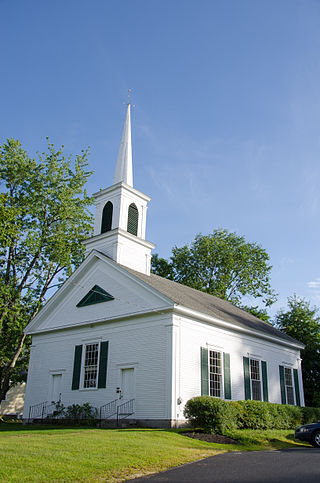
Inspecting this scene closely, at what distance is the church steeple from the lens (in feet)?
71.0

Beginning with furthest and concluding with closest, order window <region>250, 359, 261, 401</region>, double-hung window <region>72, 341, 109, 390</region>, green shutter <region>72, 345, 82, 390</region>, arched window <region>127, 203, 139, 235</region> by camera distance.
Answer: arched window <region>127, 203, 139, 235</region> < window <region>250, 359, 261, 401</region> < green shutter <region>72, 345, 82, 390</region> < double-hung window <region>72, 341, 109, 390</region>

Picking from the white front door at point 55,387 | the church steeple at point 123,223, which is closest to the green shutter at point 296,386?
the church steeple at point 123,223

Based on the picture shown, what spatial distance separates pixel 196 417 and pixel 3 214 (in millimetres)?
13158

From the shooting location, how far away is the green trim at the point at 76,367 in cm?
1959

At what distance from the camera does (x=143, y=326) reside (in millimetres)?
18016

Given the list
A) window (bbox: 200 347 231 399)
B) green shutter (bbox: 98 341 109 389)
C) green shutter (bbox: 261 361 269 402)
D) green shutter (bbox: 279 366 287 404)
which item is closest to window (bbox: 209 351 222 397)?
window (bbox: 200 347 231 399)

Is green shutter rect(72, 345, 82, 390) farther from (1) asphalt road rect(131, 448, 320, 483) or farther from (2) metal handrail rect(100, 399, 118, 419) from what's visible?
(1) asphalt road rect(131, 448, 320, 483)

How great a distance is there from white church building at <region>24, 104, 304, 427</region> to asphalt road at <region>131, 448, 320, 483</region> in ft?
20.8

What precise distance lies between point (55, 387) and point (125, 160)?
41.0 ft

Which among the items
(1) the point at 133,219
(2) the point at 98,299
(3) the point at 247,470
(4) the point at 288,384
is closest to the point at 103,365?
(2) the point at 98,299

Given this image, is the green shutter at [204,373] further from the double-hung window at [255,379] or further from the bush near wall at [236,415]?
the double-hung window at [255,379]

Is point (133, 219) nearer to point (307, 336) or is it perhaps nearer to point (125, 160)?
point (125, 160)

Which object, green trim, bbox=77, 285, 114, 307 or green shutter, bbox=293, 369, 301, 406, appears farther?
green shutter, bbox=293, 369, 301, 406

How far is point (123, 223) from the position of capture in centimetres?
2217
